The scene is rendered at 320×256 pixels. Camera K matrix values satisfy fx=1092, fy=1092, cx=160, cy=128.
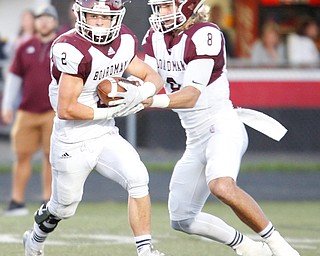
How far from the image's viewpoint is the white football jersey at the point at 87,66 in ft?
21.0

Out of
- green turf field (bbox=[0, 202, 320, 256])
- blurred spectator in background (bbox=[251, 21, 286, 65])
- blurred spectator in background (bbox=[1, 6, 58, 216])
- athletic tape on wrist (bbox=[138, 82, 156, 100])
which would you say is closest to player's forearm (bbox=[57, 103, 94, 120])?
athletic tape on wrist (bbox=[138, 82, 156, 100])

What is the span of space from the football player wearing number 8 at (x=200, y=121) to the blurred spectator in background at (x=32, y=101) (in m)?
3.48

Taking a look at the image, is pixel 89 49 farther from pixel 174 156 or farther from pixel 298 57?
pixel 298 57

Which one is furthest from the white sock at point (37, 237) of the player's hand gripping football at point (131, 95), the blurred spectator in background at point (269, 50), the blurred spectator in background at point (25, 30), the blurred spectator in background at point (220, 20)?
the blurred spectator in background at point (269, 50)

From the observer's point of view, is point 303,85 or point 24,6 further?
point 24,6

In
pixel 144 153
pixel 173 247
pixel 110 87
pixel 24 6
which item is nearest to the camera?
pixel 110 87

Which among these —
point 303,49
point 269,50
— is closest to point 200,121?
point 269,50

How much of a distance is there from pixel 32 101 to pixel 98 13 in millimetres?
4202

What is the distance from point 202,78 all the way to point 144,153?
730 centimetres

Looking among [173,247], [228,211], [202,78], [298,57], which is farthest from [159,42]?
[298,57]

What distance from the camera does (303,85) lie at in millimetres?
14398

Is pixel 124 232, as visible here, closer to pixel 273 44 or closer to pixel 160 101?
pixel 160 101

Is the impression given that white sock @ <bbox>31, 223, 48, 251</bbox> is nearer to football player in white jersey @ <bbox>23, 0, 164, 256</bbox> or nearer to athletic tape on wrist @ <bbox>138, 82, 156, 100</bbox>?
football player in white jersey @ <bbox>23, 0, 164, 256</bbox>

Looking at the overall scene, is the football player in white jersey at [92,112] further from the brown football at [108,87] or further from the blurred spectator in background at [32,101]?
the blurred spectator in background at [32,101]
